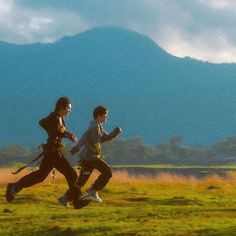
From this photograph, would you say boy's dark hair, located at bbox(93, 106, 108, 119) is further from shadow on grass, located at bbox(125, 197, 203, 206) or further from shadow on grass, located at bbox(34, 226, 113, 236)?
shadow on grass, located at bbox(125, 197, 203, 206)

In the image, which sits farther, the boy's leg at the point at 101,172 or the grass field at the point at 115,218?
the boy's leg at the point at 101,172

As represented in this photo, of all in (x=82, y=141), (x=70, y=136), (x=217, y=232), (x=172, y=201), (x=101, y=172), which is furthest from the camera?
(x=172, y=201)

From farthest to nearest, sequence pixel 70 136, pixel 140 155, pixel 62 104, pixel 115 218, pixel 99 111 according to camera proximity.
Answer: pixel 140 155 < pixel 115 218 < pixel 99 111 < pixel 62 104 < pixel 70 136

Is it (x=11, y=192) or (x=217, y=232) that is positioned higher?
(x=11, y=192)

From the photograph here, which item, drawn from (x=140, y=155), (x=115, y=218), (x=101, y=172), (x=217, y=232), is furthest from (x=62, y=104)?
(x=140, y=155)

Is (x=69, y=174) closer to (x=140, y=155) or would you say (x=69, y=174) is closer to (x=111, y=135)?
(x=111, y=135)

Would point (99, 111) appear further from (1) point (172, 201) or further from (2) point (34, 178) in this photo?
(1) point (172, 201)

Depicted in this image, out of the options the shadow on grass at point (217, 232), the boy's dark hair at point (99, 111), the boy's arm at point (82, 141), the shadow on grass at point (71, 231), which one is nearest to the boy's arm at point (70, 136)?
the boy's arm at point (82, 141)

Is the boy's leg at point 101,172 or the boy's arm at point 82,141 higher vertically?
the boy's arm at point 82,141

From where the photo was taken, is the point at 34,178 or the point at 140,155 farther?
the point at 140,155

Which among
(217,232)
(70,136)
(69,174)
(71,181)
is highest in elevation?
(70,136)

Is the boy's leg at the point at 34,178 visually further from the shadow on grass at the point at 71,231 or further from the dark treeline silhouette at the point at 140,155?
the dark treeline silhouette at the point at 140,155

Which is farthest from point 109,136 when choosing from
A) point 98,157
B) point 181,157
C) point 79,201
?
point 181,157

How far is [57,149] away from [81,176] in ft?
5.64
